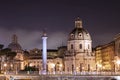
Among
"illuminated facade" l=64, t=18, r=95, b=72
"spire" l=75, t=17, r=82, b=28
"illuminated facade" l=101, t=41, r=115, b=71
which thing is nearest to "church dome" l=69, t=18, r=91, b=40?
"illuminated facade" l=64, t=18, r=95, b=72

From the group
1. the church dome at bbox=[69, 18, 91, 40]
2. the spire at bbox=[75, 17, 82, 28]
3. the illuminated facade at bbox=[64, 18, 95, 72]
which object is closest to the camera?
the illuminated facade at bbox=[64, 18, 95, 72]

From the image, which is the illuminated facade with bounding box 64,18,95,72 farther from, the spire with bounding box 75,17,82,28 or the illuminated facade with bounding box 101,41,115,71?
the illuminated facade with bounding box 101,41,115,71

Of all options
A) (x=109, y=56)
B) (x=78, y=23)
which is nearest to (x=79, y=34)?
(x=78, y=23)

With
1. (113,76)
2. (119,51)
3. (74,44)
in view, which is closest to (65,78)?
(113,76)

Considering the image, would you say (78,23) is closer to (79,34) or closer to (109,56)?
(79,34)

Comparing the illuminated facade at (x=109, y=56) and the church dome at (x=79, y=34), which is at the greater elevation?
the church dome at (x=79, y=34)

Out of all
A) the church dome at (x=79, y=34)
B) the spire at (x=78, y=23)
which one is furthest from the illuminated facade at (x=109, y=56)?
the spire at (x=78, y=23)

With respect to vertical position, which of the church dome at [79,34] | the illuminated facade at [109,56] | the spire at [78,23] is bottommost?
the illuminated facade at [109,56]

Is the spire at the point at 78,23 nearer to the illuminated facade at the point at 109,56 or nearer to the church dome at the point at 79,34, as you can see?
the church dome at the point at 79,34

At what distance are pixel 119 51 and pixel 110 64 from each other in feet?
79.9

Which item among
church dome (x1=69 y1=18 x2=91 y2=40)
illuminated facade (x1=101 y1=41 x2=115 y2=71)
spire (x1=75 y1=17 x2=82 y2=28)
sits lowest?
illuminated facade (x1=101 y1=41 x2=115 y2=71)

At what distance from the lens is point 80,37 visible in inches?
7151

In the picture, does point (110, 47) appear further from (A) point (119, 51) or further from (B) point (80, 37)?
(A) point (119, 51)

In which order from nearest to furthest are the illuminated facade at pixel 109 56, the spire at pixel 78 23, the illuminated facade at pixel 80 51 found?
the illuminated facade at pixel 80 51, the illuminated facade at pixel 109 56, the spire at pixel 78 23
